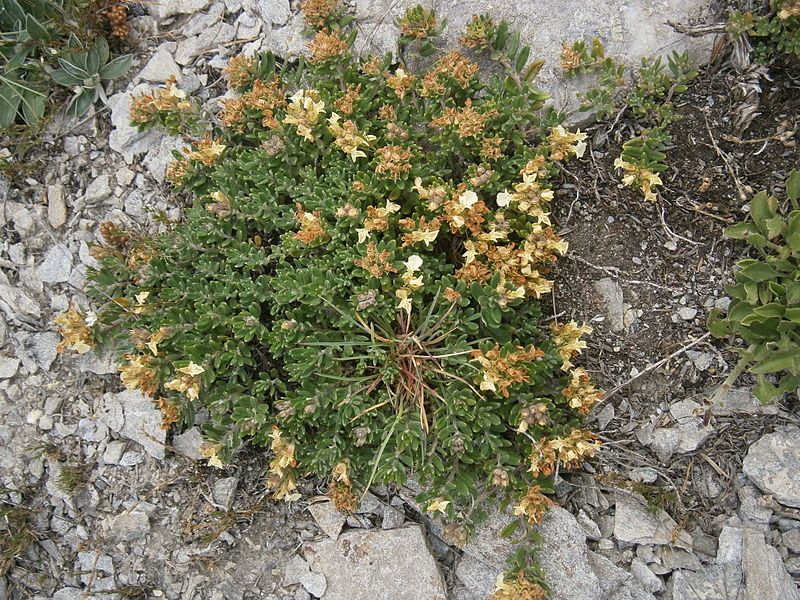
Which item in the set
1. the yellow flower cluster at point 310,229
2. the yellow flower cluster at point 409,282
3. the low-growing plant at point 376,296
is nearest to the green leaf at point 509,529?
the low-growing plant at point 376,296

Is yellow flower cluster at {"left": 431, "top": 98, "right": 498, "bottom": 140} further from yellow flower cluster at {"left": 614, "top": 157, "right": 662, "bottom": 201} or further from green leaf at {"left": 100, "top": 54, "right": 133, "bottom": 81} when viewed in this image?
green leaf at {"left": 100, "top": 54, "right": 133, "bottom": 81}

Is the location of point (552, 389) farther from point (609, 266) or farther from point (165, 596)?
point (165, 596)

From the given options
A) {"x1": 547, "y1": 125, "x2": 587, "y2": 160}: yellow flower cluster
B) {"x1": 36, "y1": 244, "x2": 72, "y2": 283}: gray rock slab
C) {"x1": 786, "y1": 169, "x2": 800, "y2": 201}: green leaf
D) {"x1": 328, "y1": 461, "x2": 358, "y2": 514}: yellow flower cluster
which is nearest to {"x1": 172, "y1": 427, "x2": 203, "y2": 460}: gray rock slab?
Result: {"x1": 328, "y1": 461, "x2": 358, "y2": 514}: yellow flower cluster

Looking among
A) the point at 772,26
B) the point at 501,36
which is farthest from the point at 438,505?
the point at 772,26

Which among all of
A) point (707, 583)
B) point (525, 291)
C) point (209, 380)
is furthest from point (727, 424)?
point (209, 380)

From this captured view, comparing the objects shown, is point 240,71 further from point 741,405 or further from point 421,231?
point 741,405

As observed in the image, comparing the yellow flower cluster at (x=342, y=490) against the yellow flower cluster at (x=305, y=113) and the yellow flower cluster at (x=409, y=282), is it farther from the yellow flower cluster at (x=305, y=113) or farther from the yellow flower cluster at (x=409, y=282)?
the yellow flower cluster at (x=305, y=113)
